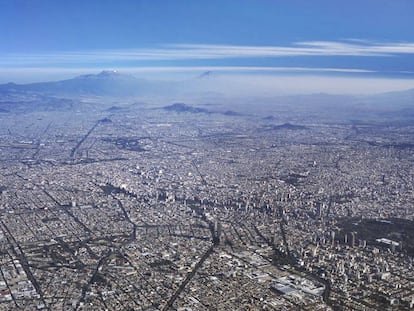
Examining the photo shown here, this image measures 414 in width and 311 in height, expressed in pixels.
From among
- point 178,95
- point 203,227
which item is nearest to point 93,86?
point 178,95

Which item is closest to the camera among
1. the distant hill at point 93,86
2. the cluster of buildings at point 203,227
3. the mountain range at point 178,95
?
the cluster of buildings at point 203,227

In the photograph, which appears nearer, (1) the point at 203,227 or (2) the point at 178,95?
(1) the point at 203,227

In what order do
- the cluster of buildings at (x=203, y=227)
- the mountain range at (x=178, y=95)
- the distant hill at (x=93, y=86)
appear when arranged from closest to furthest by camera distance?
the cluster of buildings at (x=203, y=227) → the mountain range at (x=178, y=95) → the distant hill at (x=93, y=86)

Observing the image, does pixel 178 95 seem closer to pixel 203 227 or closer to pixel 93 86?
pixel 93 86

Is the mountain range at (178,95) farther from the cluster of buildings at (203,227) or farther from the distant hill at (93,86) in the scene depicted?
the cluster of buildings at (203,227)

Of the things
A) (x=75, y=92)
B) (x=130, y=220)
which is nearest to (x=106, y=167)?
(x=130, y=220)

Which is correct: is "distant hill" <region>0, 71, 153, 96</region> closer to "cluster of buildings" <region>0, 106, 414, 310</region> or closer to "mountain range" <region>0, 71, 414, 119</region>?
"mountain range" <region>0, 71, 414, 119</region>

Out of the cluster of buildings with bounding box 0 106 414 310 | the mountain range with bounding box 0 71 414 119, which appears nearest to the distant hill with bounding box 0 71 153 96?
the mountain range with bounding box 0 71 414 119

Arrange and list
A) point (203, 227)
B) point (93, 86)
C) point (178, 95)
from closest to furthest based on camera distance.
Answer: point (203, 227) → point (93, 86) → point (178, 95)

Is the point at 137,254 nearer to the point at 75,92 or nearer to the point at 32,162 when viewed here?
the point at 32,162

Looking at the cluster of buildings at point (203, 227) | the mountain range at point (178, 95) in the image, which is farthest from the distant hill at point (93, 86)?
the cluster of buildings at point (203, 227)

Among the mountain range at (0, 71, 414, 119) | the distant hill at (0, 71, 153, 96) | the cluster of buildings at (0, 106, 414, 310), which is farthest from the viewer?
the distant hill at (0, 71, 153, 96)
